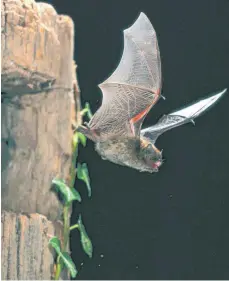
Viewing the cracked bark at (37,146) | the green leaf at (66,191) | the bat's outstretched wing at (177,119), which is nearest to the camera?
the bat's outstretched wing at (177,119)

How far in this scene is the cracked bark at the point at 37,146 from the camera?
9.22 feet

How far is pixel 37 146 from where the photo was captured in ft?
9.51

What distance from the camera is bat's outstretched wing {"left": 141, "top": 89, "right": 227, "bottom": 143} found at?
2.07 metres

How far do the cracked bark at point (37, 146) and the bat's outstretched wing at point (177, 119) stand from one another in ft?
2.62

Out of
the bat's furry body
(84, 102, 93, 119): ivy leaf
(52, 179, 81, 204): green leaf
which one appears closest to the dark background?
(84, 102, 93, 119): ivy leaf

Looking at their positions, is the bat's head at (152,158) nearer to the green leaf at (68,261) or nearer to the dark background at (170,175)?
the dark background at (170,175)

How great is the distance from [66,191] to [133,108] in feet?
3.44

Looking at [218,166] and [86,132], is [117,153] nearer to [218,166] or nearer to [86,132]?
[86,132]

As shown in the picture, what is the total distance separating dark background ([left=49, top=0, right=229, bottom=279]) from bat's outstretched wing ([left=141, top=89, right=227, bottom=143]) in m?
0.78

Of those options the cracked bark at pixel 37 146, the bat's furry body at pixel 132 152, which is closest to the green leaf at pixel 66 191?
the cracked bark at pixel 37 146

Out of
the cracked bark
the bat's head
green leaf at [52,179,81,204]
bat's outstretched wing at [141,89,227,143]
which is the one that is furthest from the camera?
green leaf at [52,179,81,204]

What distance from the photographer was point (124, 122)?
1936 millimetres

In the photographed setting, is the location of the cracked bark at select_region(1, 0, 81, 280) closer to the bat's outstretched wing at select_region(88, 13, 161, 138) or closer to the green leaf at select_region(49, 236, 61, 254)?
the green leaf at select_region(49, 236, 61, 254)

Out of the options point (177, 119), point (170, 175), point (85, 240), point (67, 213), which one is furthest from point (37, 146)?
point (177, 119)
